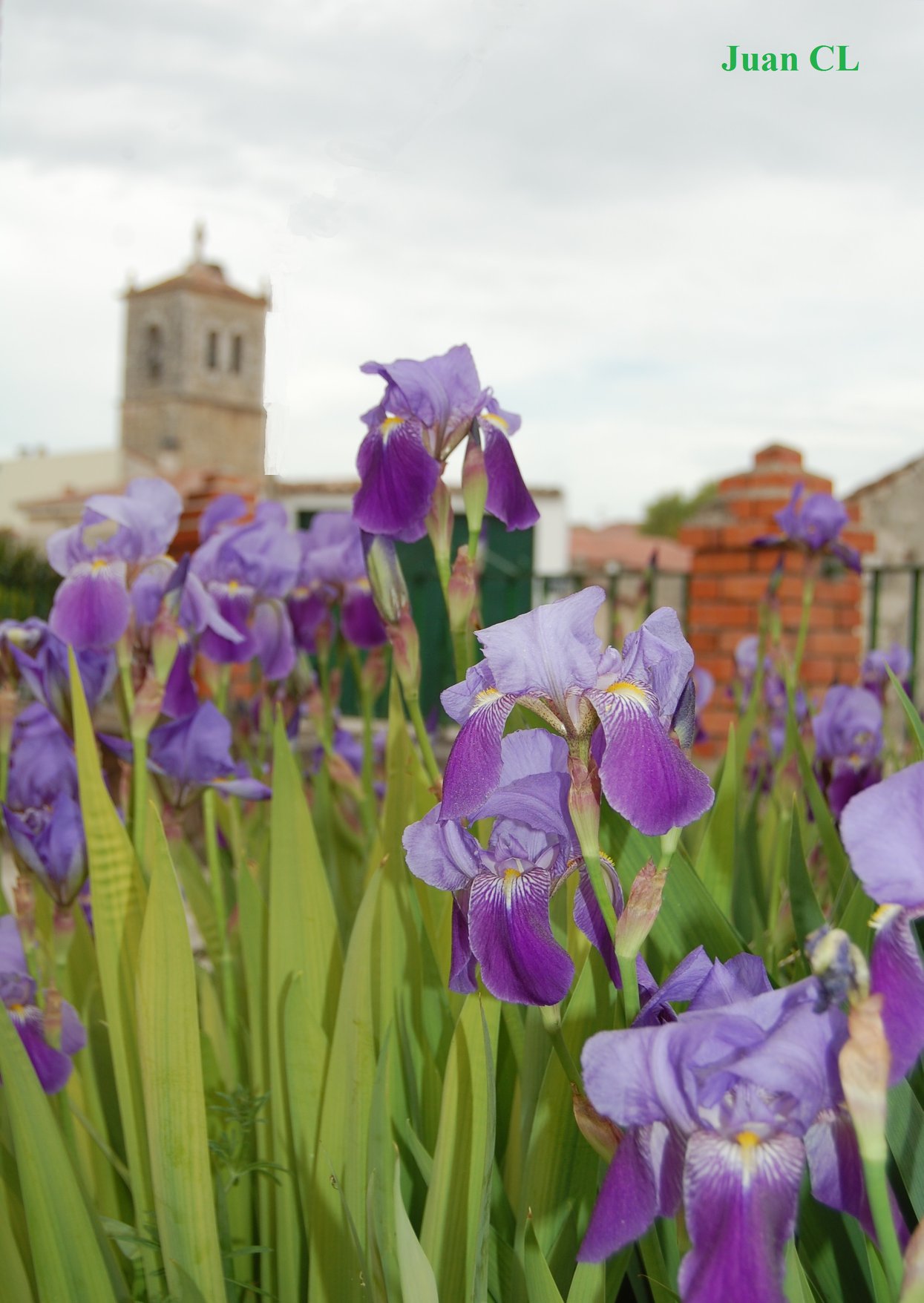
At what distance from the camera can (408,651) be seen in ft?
3.92

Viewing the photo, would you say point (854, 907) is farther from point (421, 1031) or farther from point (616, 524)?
point (616, 524)

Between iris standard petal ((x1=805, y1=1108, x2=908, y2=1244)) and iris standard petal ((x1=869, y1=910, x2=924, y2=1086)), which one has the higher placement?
iris standard petal ((x1=869, y1=910, x2=924, y2=1086))

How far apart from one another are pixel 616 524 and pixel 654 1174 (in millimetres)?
37804

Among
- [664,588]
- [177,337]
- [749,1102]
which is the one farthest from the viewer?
[177,337]

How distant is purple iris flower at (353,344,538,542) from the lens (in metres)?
1.14

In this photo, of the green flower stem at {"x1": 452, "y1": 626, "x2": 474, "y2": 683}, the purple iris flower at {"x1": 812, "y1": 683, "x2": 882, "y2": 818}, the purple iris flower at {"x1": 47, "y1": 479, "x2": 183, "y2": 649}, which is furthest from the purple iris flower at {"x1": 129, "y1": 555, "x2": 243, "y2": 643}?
the purple iris flower at {"x1": 812, "y1": 683, "x2": 882, "y2": 818}

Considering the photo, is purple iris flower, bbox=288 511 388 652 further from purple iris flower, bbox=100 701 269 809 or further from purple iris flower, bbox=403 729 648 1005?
purple iris flower, bbox=403 729 648 1005

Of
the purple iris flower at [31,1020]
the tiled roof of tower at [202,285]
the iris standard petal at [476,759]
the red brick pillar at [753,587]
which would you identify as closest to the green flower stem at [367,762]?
the purple iris flower at [31,1020]

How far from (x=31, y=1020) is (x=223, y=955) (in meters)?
0.36

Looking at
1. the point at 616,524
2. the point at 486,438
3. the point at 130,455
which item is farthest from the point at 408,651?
the point at 130,455

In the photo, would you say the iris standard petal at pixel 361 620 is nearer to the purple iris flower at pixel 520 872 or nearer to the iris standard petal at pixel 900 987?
the purple iris flower at pixel 520 872

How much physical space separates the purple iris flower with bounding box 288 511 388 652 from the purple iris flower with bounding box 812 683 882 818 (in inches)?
32.0

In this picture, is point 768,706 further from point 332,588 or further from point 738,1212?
point 738,1212

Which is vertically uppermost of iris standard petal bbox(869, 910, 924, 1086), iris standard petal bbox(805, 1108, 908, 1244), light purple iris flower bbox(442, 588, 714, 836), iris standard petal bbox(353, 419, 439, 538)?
iris standard petal bbox(353, 419, 439, 538)
